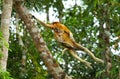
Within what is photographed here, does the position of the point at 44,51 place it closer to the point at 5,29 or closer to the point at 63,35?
the point at 63,35

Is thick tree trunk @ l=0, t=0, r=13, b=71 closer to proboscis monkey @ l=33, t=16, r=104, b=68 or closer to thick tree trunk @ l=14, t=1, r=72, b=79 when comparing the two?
thick tree trunk @ l=14, t=1, r=72, b=79

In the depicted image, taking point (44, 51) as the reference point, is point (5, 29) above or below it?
above

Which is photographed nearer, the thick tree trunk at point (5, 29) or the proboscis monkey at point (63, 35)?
the thick tree trunk at point (5, 29)

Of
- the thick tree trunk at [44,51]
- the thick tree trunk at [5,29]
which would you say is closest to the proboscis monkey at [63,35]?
the thick tree trunk at [44,51]

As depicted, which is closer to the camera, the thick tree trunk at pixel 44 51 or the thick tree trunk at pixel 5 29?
the thick tree trunk at pixel 5 29

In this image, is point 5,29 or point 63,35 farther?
point 63,35

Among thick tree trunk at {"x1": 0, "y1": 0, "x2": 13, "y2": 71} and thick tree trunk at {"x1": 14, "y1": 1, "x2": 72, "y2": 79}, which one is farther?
thick tree trunk at {"x1": 14, "y1": 1, "x2": 72, "y2": 79}

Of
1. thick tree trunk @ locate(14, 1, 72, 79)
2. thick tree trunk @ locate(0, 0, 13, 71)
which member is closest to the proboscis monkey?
thick tree trunk @ locate(14, 1, 72, 79)

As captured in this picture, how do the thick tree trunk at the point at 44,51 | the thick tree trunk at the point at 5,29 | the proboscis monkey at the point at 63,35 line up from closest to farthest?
the thick tree trunk at the point at 5,29
the thick tree trunk at the point at 44,51
the proboscis monkey at the point at 63,35

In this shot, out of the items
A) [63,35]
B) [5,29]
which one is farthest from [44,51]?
[5,29]

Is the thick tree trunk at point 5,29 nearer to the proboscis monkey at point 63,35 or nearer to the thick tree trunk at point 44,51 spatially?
the thick tree trunk at point 44,51

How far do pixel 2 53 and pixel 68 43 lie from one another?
2.94 feet

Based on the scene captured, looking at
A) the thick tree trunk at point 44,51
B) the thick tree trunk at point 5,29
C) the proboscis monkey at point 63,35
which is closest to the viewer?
the thick tree trunk at point 5,29

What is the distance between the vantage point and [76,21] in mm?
6914
